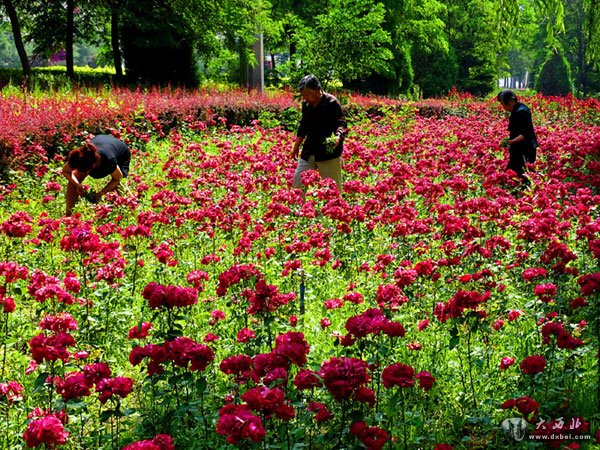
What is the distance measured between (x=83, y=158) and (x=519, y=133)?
5968 millimetres

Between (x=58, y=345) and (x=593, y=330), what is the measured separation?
144 inches

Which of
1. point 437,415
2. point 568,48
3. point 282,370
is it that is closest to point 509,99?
point 437,415

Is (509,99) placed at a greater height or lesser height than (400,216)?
greater

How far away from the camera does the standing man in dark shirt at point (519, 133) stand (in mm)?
8359

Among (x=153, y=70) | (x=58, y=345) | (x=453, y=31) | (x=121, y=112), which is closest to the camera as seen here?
(x=58, y=345)

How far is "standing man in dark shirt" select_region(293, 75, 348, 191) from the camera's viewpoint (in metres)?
6.98

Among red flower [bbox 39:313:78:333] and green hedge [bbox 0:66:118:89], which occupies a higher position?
green hedge [bbox 0:66:118:89]

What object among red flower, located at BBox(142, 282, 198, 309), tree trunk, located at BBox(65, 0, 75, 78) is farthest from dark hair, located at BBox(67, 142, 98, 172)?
tree trunk, located at BBox(65, 0, 75, 78)

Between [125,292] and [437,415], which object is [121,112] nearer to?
[125,292]

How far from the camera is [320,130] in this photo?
23.6ft

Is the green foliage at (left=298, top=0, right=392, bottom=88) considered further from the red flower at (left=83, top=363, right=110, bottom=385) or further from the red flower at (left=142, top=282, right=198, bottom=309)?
the red flower at (left=83, top=363, right=110, bottom=385)

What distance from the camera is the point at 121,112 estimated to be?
39.4ft

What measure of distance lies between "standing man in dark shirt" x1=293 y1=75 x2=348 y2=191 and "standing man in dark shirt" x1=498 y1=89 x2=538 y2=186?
268 cm

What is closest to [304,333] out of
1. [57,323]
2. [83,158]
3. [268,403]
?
[57,323]
